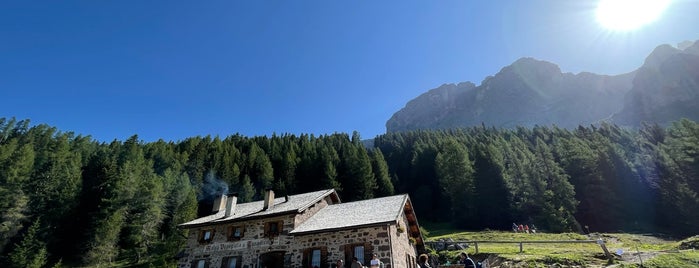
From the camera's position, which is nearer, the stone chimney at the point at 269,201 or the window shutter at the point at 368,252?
the window shutter at the point at 368,252

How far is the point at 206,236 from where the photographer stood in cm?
2512

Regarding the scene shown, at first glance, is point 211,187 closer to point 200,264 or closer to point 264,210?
point 200,264

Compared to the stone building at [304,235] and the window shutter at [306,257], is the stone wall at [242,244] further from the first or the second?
the window shutter at [306,257]

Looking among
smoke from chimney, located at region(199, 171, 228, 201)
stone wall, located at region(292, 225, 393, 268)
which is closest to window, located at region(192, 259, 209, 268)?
stone wall, located at region(292, 225, 393, 268)

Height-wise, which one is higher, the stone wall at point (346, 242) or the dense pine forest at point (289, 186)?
the dense pine forest at point (289, 186)

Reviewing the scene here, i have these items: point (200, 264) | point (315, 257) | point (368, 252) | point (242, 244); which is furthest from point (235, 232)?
point (368, 252)

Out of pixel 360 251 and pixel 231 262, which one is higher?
pixel 360 251

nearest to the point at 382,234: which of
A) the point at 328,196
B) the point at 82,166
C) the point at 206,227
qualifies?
the point at 328,196

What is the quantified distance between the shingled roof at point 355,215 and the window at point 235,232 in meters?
4.52

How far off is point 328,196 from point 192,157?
4408cm

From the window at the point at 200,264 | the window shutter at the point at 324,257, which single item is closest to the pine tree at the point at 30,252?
the window at the point at 200,264

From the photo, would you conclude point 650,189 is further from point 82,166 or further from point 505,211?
point 82,166

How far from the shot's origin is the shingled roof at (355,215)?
793 inches

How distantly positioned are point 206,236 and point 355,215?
11643 mm
